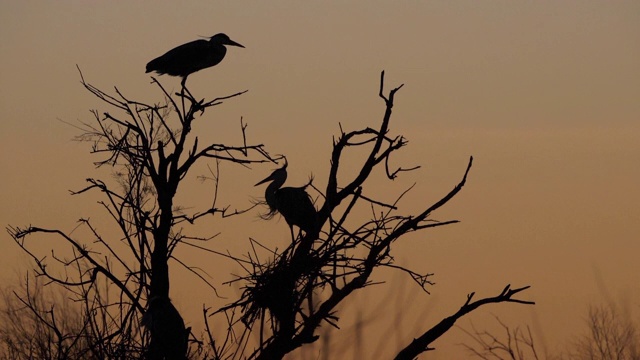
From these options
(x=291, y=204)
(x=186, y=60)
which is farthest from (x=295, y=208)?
(x=186, y=60)

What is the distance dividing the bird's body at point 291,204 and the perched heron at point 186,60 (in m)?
2.17

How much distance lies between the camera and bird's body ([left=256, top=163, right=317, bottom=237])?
11.8m

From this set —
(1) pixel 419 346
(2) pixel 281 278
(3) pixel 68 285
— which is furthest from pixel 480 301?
(3) pixel 68 285

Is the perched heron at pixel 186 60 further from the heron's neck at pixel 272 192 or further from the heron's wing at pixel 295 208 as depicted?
the heron's wing at pixel 295 208

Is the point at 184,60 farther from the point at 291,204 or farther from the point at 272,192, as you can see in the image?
the point at 291,204

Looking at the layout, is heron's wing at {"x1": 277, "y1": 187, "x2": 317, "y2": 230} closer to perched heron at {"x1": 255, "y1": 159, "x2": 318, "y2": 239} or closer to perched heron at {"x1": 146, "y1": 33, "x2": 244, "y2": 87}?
perched heron at {"x1": 255, "y1": 159, "x2": 318, "y2": 239}

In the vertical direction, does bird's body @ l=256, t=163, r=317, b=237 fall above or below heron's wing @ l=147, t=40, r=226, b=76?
below

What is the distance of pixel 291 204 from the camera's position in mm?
11789

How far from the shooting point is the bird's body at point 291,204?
11828 mm

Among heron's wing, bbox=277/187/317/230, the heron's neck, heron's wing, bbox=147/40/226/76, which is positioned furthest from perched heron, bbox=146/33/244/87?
heron's wing, bbox=277/187/317/230

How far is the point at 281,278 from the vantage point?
8922 mm

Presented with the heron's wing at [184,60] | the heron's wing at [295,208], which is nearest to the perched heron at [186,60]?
the heron's wing at [184,60]

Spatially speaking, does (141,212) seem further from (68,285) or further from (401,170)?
(401,170)

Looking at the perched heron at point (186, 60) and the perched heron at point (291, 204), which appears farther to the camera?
the perched heron at point (186, 60)
